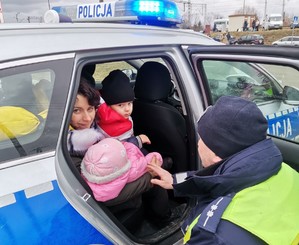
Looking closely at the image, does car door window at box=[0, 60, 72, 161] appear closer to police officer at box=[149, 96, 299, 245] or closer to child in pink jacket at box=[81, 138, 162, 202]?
child in pink jacket at box=[81, 138, 162, 202]

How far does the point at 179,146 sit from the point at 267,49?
0.88 meters

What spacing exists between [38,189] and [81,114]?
69 centimetres

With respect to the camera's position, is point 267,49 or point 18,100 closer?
point 18,100

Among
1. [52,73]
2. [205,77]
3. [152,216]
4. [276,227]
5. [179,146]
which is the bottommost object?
[152,216]

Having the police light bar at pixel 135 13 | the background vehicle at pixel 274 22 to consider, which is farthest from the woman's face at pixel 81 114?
the background vehicle at pixel 274 22

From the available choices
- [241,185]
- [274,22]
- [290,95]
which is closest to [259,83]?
[290,95]

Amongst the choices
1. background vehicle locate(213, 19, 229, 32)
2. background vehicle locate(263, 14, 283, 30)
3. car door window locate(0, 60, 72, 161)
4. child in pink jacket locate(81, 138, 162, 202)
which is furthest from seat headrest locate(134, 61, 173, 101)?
background vehicle locate(213, 19, 229, 32)

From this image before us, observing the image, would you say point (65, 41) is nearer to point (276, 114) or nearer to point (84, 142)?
point (84, 142)

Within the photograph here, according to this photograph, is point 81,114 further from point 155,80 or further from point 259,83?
point 259,83

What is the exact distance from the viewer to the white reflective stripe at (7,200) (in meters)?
1.10

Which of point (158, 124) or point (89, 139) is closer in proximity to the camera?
point (89, 139)

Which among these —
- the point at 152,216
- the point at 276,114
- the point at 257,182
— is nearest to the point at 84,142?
the point at 152,216

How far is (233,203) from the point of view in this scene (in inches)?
40.0

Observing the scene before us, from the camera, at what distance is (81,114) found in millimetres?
1807
